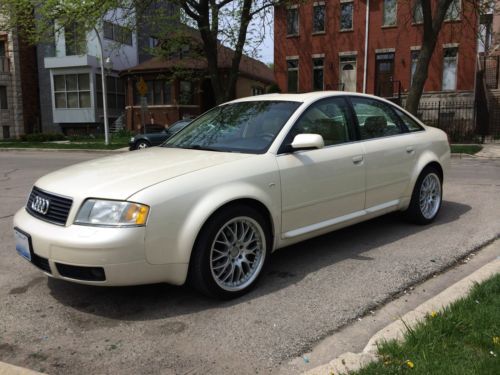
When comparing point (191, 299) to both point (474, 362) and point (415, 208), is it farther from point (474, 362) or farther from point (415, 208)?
point (415, 208)

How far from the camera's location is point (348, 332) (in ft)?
11.0

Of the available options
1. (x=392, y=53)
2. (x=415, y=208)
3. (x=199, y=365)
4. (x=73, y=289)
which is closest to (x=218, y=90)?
(x=392, y=53)

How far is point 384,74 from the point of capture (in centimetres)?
2862

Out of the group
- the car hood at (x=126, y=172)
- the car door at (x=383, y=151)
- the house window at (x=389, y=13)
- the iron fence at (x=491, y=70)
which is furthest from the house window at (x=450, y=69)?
the car hood at (x=126, y=172)

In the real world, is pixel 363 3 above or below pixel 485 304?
above

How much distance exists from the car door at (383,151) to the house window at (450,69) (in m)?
23.9

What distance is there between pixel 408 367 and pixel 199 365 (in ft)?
3.89

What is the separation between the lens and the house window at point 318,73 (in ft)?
98.7

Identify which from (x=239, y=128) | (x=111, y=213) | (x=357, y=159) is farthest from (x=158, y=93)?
(x=111, y=213)

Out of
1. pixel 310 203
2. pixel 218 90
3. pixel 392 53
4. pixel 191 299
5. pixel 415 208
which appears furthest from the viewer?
pixel 392 53

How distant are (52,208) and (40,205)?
0.64 feet

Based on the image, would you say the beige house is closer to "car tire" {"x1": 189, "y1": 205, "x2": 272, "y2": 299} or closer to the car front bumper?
"car tire" {"x1": 189, "y1": 205, "x2": 272, "y2": 299}

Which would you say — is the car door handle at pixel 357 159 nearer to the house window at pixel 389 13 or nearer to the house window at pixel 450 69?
the house window at pixel 450 69

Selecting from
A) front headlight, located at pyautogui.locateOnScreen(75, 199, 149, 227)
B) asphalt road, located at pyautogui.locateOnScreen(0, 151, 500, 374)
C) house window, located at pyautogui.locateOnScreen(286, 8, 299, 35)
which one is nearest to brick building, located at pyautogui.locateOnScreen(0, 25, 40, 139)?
house window, located at pyautogui.locateOnScreen(286, 8, 299, 35)
